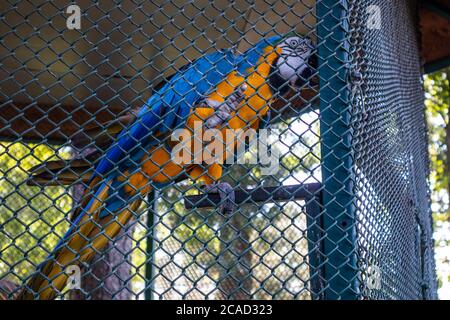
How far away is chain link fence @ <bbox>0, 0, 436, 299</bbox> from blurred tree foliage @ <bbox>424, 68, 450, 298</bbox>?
2.50 meters

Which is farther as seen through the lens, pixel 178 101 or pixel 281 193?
pixel 178 101

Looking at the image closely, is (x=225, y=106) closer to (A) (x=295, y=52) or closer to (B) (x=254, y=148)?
(A) (x=295, y=52)

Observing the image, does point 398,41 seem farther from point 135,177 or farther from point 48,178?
point 48,178

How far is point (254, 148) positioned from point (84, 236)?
46.3 inches

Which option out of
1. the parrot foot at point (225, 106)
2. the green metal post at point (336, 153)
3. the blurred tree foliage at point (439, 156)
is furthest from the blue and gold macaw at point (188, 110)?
the blurred tree foliage at point (439, 156)

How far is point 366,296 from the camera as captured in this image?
1347 mm

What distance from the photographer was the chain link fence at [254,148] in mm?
1331

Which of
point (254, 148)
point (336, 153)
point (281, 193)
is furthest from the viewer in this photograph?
point (254, 148)

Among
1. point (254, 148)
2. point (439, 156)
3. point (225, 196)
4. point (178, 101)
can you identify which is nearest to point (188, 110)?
point (178, 101)

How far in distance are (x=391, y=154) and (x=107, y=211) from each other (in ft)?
3.65

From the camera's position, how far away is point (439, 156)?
5434mm

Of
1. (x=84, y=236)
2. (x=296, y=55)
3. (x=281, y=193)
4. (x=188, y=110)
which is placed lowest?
(x=84, y=236)

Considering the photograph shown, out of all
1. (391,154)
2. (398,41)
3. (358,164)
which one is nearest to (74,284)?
(358,164)

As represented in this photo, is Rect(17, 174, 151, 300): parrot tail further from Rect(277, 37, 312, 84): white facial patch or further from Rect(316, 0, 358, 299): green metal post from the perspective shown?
Rect(277, 37, 312, 84): white facial patch
